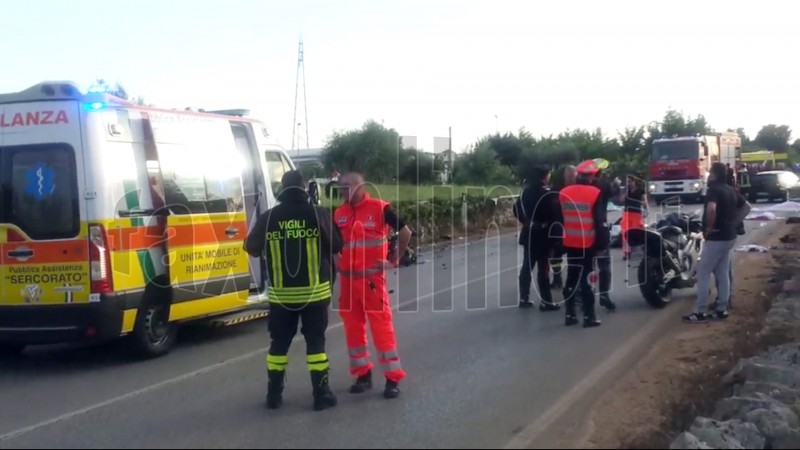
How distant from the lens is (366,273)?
7.43 m

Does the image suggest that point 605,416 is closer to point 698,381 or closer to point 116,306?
point 698,381

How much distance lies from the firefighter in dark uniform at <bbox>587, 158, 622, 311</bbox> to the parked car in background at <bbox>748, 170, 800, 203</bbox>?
1149 inches

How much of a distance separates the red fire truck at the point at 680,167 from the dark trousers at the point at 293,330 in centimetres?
3043

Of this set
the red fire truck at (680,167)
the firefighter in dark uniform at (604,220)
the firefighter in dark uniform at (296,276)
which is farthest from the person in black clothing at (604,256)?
the red fire truck at (680,167)

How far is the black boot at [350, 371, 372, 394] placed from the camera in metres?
7.65

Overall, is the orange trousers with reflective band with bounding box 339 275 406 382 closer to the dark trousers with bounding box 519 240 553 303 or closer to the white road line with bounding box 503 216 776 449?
→ the white road line with bounding box 503 216 776 449

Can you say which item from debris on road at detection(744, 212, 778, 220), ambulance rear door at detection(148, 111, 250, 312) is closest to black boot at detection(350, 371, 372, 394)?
ambulance rear door at detection(148, 111, 250, 312)

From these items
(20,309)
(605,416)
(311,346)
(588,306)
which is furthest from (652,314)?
(20,309)

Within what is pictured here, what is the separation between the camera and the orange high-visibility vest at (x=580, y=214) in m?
10.5

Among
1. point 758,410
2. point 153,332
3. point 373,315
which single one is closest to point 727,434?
point 758,410

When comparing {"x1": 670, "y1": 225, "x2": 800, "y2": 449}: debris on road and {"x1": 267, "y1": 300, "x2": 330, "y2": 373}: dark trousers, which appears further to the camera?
{"x1": 267, "y1": 300, "x2": 330, "y2": 373}: dark trousers

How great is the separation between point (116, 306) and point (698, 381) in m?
5.45

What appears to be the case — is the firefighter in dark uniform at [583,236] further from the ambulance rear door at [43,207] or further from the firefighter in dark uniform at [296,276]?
the ambulance rear door at [43,207]

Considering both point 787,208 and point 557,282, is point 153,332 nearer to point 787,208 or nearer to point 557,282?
point 557,282
